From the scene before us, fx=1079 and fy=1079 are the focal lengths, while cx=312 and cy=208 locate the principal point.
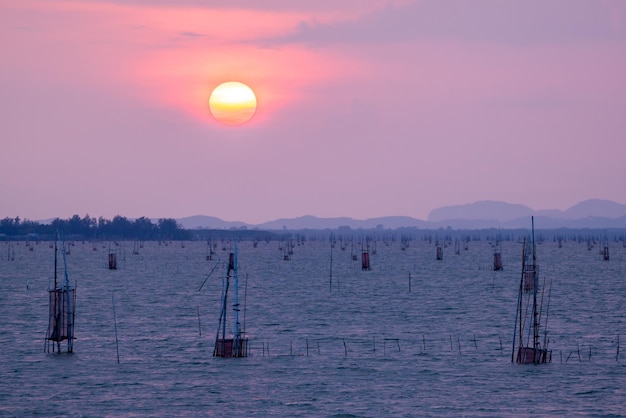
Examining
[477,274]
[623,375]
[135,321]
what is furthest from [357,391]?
[477,274]

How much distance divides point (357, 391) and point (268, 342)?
13857 mm

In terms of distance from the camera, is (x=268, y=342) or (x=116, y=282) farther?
(x=116, y=282)

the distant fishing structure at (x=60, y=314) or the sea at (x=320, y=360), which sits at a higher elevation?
the distant fishing structure at (x=60, y=314)

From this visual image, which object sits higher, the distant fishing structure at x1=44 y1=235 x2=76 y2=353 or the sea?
the distant fishing structure at x1=44 y1=235 x2=76 y2=353

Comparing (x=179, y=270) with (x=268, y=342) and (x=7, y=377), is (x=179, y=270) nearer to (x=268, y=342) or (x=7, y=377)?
(x=268, y=342)

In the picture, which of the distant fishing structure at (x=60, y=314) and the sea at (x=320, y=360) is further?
the distant fishing structure at (x=60, y=314)

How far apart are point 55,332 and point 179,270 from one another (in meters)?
99.8

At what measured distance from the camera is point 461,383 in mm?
38531

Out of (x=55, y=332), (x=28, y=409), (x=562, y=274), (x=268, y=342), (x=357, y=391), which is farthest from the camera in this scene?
(x=562, y=274)

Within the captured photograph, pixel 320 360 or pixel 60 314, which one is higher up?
pixel 60 314

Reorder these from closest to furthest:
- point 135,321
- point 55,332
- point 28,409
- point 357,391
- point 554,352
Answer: point 28,409
point 357,391
point 55,332
point 554,352
point 135,321

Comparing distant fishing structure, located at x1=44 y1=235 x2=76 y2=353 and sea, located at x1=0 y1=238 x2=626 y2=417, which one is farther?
distant fishing structure, located at x1=44 y1=235 x2=76 y2=353

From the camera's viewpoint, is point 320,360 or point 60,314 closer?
point 60,314

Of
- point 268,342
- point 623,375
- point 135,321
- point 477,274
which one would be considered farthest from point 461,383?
point 477,274
